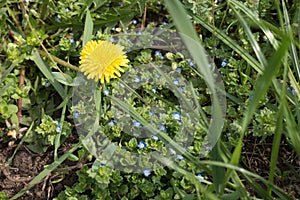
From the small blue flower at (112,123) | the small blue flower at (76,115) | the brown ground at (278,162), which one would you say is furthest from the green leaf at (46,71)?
the brown ground at (278,162)

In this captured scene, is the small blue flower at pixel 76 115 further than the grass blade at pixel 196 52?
Yes

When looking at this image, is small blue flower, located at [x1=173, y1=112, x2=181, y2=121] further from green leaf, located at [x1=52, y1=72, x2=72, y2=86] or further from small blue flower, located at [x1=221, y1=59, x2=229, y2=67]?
green leaf, located at [x1=52, y1=72, x2=72, y2=86]

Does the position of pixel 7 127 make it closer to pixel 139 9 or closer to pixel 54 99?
pixel 54 99

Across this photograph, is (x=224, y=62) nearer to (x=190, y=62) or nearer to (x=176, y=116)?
(x=190, y=62)

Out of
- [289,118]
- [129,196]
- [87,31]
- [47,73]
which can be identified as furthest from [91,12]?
[289,118]

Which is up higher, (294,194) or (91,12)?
(91,12)

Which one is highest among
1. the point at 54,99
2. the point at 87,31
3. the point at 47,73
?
the point at 87,31

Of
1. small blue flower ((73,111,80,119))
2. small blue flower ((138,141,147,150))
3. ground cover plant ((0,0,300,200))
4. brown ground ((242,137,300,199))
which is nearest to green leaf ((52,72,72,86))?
ground cover plant ((0,0,300,200))

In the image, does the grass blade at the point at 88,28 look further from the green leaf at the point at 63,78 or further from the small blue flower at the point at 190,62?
the small blue flower at the point at 190,62

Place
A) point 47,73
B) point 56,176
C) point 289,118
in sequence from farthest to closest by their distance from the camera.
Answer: point 47,73 < point 56,176 < point 289,118
